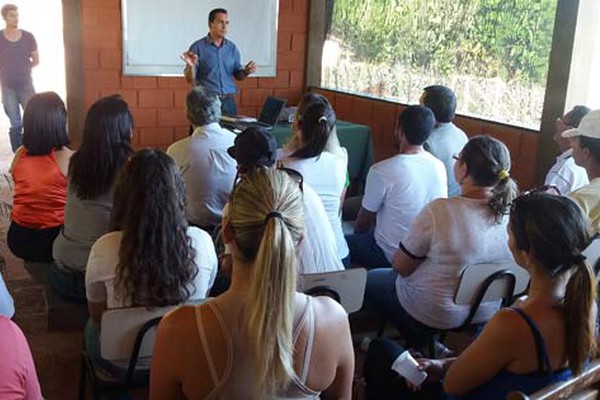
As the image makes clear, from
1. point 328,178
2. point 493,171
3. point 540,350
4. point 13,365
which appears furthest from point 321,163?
point 13,365

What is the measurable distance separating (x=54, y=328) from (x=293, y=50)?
455 cm

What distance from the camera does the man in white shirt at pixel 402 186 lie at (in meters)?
2.75

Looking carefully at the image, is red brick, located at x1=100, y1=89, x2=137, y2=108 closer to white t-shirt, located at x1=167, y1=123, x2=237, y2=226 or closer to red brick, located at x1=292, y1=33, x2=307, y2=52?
red brick, located at x1=292, y1=33, x2=307, y2=52

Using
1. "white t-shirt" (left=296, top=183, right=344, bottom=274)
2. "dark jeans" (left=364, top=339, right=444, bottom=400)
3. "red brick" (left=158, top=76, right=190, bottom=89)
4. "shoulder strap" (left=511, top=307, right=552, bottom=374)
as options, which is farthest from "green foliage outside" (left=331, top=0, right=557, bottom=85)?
"shoulder strap" (left=511, top=307, right=552, bottom=374)

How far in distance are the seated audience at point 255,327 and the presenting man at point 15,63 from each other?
18.1ft

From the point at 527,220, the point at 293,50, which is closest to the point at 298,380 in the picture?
the point at 527,220

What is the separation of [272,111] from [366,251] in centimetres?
193

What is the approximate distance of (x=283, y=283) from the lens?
1.22 metres

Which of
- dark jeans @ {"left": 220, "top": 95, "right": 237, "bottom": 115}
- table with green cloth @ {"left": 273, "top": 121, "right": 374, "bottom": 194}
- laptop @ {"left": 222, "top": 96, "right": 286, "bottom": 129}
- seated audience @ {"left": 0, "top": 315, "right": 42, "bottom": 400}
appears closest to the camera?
seated audience @ {"left": 0, "top": 315, "right": 42, "bottom": 400}

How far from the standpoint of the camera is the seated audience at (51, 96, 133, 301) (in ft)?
8.21

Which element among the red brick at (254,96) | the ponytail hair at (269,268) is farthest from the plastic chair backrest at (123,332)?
the red brick at (254,96)

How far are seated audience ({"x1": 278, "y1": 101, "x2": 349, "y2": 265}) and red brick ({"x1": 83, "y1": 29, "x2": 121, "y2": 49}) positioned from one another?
11.7 ft

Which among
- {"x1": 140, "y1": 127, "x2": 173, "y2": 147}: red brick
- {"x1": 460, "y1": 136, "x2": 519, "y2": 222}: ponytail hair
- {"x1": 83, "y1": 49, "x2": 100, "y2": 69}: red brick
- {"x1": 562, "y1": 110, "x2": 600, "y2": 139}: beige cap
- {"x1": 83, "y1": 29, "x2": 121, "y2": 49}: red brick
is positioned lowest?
{"x1": 140, "y1": 127, "x2": 173, "y2": 147}: red brick

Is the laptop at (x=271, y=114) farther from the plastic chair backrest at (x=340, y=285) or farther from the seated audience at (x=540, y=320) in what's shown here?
the seated audience at (x=540, y=320)
